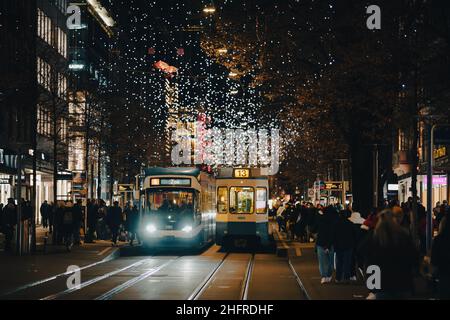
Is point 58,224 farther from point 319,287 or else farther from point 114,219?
point 319,287

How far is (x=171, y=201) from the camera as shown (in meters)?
40.6

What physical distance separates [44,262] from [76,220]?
8.63m

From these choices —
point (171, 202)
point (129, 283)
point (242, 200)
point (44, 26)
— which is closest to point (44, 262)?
point (129, 283)

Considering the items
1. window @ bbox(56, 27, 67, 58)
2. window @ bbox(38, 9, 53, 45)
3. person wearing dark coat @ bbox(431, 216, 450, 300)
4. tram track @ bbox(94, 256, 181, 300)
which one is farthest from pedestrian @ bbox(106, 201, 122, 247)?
window @ bbox(56, 27, 67, 58)

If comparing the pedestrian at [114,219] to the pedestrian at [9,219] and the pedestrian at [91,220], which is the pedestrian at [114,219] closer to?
the pedestrian at [91,220]

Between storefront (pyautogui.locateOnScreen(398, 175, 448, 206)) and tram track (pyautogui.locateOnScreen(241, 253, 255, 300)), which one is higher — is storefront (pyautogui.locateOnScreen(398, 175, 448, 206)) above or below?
above

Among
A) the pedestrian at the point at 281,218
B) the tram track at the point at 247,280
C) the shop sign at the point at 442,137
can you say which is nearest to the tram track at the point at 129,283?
the tram track at the point at 247,280

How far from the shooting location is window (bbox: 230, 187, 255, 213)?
44.1m

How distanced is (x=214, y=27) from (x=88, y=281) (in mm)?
12765

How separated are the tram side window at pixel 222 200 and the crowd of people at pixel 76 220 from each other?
358 centimetres

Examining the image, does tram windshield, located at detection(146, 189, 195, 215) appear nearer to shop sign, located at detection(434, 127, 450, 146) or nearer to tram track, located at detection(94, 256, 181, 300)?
tram track, located at detection(94, 256, 181, 300)

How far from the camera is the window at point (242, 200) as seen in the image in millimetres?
44062
